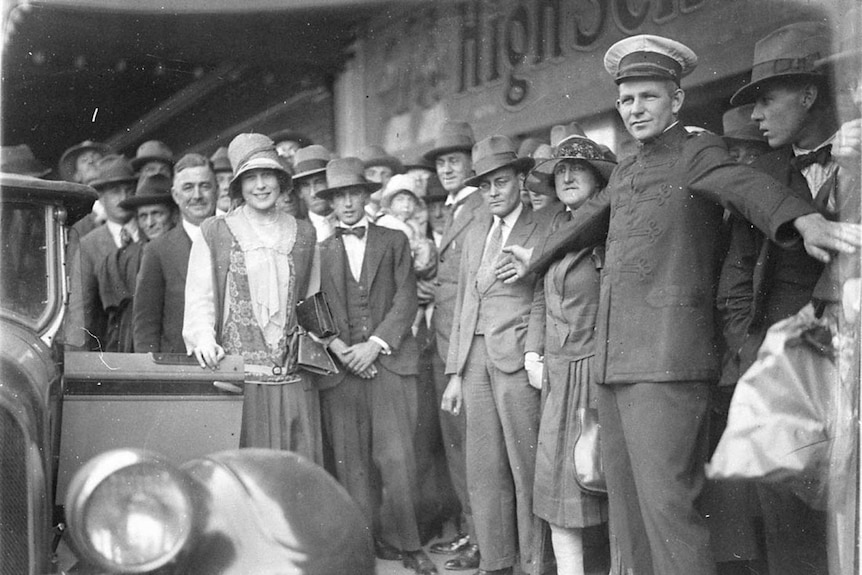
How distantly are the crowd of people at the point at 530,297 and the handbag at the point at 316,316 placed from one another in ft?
0.27

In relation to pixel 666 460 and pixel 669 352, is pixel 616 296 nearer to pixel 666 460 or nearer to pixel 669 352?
pixel 669 352

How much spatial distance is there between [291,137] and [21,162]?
1331 millimetres

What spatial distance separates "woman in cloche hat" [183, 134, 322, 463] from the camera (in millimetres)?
3955

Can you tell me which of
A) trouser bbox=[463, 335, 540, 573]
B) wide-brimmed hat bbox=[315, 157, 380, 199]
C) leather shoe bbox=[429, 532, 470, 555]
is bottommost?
leather shoe bbox=[429, 532, 470, 555]

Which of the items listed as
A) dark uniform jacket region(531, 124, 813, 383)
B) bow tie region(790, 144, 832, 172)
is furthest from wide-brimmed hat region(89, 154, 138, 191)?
bow tie region(790, 144, 832, 172)

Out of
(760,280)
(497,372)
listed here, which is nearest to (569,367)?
(497,372)

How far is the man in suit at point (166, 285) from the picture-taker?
13.5 ft

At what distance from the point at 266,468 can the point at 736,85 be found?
7.55ft

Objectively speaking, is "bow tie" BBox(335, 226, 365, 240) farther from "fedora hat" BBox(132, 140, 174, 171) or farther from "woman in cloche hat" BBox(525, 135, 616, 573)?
"woman in cloche hat" BBox(525, 135, 616, 573)

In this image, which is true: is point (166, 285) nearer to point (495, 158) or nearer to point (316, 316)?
point (316, 316)

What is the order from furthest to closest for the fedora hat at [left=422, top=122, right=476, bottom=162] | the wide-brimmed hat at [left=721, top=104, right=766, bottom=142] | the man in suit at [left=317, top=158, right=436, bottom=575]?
the fedora hat at [left=422, top=122, right=476, bottom=162], the man in suit at [left=317, top=158, right=436, bottom=575], the wide-brimmed hat at [left=721, top=104, right=766, bottom=142]

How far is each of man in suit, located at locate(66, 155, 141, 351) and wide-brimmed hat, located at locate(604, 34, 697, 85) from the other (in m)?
2.25

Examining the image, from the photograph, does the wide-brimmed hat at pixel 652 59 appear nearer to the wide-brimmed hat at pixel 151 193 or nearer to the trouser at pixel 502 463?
the trouser at pixel 502 463

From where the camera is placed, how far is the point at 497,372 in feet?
13.2
